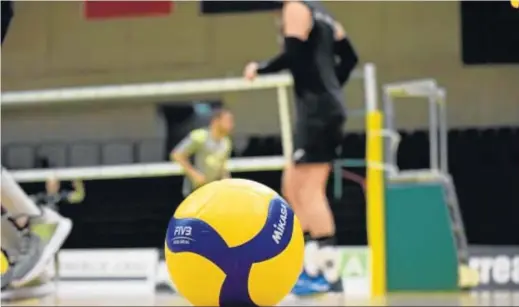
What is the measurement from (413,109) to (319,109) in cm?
543

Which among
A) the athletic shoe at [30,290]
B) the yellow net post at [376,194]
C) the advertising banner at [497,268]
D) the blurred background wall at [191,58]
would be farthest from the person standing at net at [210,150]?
the blurred background wall at [191,58]

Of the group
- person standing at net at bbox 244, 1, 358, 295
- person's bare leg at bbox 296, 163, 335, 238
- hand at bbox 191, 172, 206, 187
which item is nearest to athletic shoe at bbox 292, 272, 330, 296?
person standing at net at bbox 244, 1, 358, 295

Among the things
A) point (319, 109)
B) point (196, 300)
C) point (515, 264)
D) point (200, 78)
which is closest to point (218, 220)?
point (196, 300)

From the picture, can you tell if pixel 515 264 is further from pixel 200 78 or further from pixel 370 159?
pixel 200 78

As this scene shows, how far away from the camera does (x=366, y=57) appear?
30.1ft

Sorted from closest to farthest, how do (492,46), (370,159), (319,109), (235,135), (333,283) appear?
(319,109)
(333,283)
(370,159)
(492,46)
(235,135)

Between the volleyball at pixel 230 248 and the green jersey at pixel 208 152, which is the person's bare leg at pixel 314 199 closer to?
the volleyball at pixel 230 248

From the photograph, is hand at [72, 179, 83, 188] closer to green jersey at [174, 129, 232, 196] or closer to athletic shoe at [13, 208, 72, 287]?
green jersey at [174, 129, 232, 196]

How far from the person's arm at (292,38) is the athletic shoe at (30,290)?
1369 millimetres

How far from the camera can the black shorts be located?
381 cm

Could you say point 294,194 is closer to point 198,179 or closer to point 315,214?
point 315,214

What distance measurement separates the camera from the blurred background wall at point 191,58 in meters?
9.05

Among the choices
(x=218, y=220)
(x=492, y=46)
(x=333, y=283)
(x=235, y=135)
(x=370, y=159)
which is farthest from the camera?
(x=235, y=135)

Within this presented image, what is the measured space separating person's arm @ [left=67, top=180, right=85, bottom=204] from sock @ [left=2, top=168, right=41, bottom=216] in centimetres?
360
